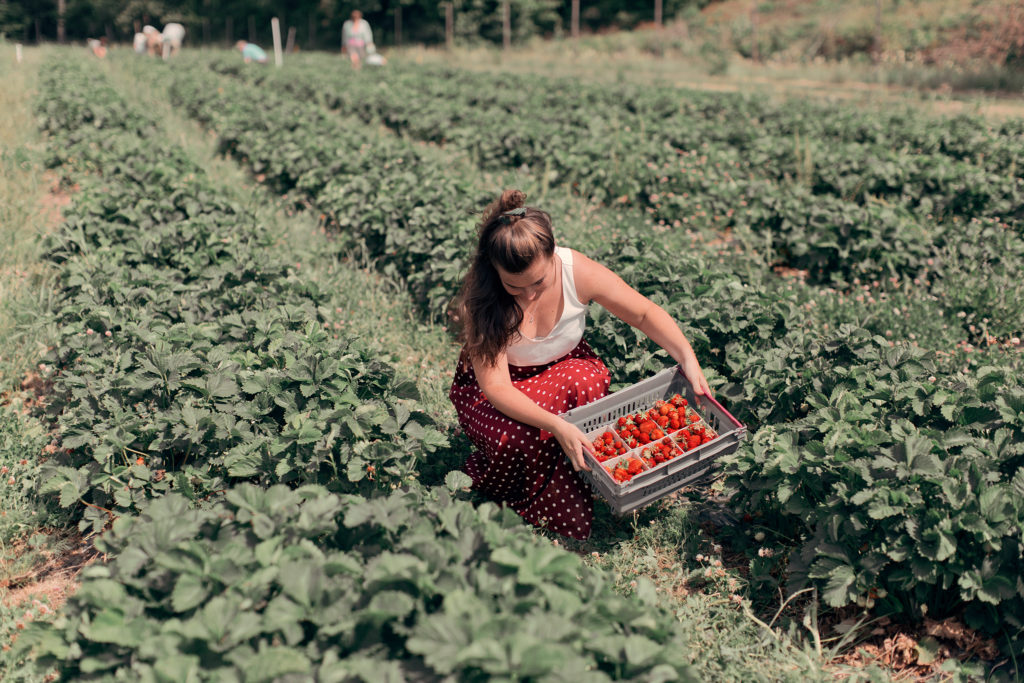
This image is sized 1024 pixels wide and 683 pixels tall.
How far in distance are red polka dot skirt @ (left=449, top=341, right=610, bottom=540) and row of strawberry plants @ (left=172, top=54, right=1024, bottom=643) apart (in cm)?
64

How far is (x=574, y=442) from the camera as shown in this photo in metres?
2.73

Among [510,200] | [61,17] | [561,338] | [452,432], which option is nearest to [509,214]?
[510,200]

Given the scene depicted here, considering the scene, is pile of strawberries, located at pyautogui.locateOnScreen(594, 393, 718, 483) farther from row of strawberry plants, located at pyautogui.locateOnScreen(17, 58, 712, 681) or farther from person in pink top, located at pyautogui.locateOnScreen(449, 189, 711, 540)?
row of strawberry plants, located at pyautogui.locateOnScreen(17, 58, 712, 681)

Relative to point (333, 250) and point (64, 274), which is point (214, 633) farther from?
point (333, 250)

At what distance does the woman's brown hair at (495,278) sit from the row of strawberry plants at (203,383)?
0.42m

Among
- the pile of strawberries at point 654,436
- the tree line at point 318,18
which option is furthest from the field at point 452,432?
the tree line at point 318,18

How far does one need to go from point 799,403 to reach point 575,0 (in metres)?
28.6

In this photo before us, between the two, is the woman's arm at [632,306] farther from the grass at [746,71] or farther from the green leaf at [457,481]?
the grass at [746,71]

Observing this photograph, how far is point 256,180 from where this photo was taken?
335 inches

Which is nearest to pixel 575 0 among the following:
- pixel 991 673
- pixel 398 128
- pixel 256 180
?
pixel 398 128

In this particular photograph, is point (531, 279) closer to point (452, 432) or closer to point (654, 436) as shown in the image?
point (654, 436)

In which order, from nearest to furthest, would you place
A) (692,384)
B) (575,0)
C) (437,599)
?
(437,599)
(692,384)
(575,0)

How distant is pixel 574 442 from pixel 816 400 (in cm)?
111

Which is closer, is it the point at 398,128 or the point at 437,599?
the point at 437,599
